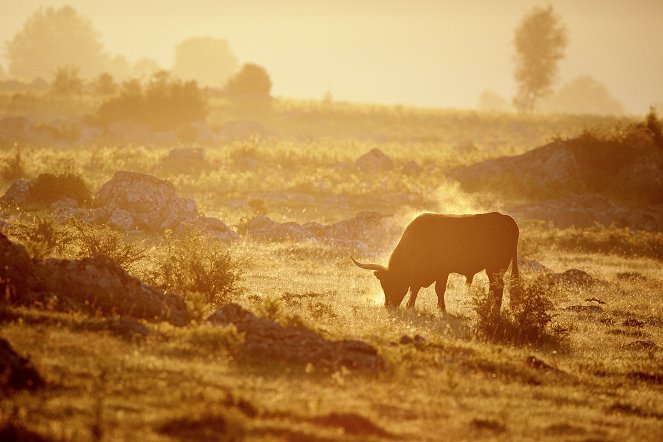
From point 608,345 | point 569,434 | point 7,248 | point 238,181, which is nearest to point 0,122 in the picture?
point 238,181

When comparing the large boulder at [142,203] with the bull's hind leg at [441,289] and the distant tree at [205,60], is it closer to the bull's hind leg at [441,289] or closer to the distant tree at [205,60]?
the bull's hind leg at [441,289]

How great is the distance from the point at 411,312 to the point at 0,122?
44.9 metres

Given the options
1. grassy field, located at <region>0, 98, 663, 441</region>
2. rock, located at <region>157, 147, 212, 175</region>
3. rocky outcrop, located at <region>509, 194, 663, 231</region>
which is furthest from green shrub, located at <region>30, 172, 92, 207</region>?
rocky outcrop, located at <region>509, 194, 663, 231</region>

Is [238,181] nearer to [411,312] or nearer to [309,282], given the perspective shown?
[309,282]

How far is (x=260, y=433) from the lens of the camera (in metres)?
8.21

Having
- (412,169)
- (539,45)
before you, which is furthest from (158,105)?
(539,45)

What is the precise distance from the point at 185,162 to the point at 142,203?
54.7 ft

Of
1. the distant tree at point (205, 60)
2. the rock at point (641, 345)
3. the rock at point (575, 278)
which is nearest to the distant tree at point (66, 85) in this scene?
the rock at point (575, 278)

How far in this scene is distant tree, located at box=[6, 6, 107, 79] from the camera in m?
142

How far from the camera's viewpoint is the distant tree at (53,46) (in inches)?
5586

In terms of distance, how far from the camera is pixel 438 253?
17453mm

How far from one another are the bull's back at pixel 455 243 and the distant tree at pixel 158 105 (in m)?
45.6

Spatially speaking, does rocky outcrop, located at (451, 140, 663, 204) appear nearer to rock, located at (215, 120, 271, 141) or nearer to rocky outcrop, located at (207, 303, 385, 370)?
rock, located at (215, 120, 271, 141)

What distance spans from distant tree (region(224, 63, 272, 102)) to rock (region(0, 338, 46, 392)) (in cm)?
6979
